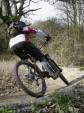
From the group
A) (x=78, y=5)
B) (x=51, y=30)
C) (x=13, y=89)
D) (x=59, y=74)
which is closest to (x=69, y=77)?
(x=13, y=89)

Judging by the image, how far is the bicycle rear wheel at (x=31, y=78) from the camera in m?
9.12

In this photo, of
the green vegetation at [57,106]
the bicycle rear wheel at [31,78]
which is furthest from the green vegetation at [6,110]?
the bicycle rear wheel at [31,78]

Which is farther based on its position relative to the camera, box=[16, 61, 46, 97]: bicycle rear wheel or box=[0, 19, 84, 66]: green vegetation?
box=[0, 19, 84, 66]: green vegetation

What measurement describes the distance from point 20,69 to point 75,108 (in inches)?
98.8

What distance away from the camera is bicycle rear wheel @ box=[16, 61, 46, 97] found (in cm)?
912

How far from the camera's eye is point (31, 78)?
9516 mm

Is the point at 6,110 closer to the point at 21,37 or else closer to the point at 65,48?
the point at 21,37

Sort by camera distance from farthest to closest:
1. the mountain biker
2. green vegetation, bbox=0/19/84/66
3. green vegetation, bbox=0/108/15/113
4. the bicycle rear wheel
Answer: green vegetation, bbox=0/19/84/66 < the bicycle rear wheel < the mountain biker < green vegetation, bbox=0/108/15/113

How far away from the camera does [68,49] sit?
19.2 m

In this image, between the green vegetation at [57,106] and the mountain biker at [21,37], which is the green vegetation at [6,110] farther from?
the mountain biker at [21,37]

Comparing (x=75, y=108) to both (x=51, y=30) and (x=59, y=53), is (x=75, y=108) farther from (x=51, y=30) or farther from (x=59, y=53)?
(x=51, y=30)

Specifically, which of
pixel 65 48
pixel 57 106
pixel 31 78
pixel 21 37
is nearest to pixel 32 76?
pixel 31 78

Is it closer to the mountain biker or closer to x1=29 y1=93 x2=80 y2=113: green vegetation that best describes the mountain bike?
the mountain biker

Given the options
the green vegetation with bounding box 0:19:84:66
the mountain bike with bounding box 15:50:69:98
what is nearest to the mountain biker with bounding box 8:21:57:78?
the mountain bike with bounding box 15:50:69:98
